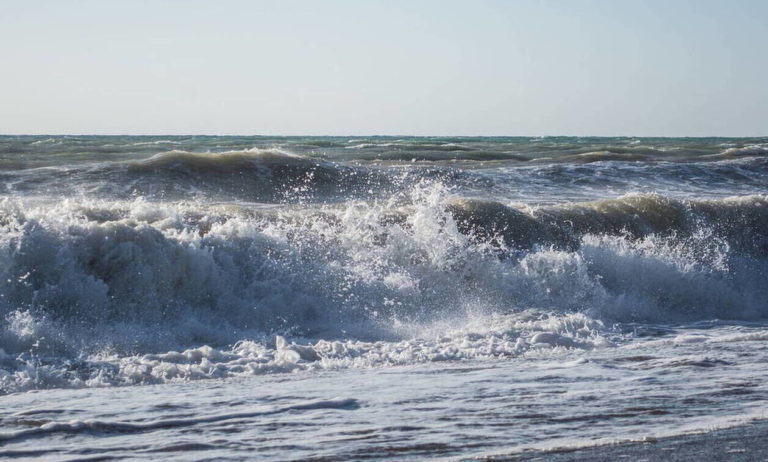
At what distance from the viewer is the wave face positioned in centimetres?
691

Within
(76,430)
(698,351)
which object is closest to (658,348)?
(698,351)

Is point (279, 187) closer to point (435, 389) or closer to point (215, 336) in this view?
point (215, 336)

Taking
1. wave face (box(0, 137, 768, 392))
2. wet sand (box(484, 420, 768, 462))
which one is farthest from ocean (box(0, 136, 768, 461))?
wet sand (box(484, 420, 768, 462))

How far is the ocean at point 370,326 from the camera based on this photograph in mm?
4715

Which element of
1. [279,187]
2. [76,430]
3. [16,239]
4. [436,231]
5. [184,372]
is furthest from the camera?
[279,187]

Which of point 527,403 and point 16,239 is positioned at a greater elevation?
point 16,239

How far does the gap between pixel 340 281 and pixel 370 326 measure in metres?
1.16

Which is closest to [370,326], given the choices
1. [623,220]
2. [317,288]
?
[317,288]

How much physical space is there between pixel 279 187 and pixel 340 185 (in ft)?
4.49

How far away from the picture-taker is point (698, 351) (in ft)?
23.8

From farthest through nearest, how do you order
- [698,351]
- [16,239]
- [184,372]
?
[16,239] < [698,351] < [184,372]

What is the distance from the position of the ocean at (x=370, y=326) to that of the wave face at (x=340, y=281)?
0.03 metres

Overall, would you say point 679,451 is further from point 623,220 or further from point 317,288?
point 623,220

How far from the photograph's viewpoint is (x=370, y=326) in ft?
26.6
